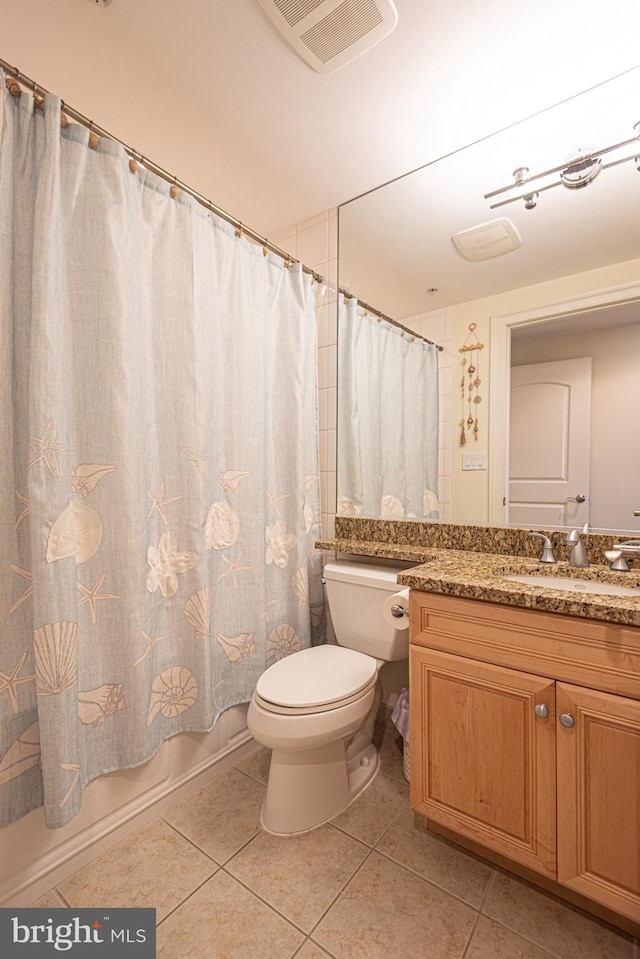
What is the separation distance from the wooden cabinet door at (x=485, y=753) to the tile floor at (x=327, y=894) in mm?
176

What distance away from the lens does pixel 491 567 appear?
1.33 metres

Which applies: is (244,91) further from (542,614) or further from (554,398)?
(542,614)

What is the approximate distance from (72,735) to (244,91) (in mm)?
1940

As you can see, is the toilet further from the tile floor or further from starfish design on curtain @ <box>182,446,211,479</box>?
starfish design on curtain @ <box>182,446,211,479</box>

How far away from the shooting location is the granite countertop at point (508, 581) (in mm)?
942

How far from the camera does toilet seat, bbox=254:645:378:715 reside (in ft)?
4.24

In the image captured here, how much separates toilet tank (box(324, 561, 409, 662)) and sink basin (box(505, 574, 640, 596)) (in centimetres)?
45

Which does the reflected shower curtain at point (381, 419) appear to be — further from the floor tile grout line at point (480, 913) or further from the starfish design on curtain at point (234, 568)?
the floor tile grout line at point (480, 913)

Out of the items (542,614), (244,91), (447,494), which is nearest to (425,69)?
(244,91)

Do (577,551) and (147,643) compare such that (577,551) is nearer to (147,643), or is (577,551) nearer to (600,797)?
(600,797)

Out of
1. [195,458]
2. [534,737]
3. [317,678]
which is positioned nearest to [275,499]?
[195,458]

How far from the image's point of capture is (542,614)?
3.34 ft

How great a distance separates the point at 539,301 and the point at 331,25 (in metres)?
1.00

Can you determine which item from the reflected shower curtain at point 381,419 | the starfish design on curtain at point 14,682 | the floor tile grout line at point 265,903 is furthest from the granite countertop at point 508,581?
the starfish design on curtain at point 14,682
